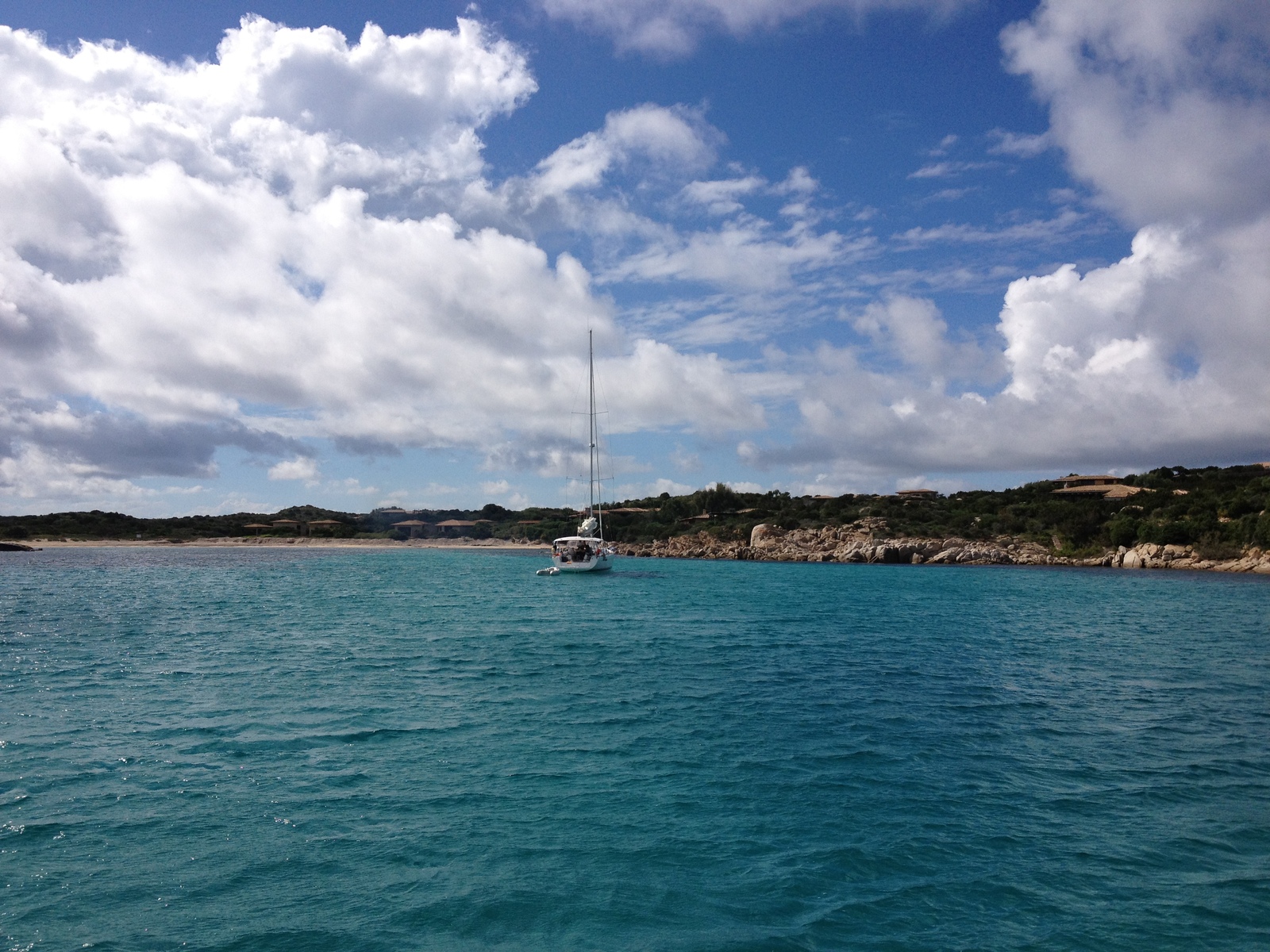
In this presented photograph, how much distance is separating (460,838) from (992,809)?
7.00 metres

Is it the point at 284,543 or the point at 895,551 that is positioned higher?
the point at 284,543

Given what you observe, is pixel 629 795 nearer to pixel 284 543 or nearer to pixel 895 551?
pixel 895 551

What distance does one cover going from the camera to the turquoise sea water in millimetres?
7250

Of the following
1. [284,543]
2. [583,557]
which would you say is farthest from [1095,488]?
[284,543]

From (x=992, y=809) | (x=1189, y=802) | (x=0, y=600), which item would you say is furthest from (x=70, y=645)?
(x=1189, y=802)

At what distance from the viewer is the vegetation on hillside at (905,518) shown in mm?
73562

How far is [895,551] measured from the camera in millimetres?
90438

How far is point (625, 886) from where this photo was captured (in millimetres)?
7910

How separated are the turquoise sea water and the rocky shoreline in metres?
53.3

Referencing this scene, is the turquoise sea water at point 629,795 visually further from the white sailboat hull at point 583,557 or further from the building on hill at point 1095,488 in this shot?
the building on hill at point 1095,488

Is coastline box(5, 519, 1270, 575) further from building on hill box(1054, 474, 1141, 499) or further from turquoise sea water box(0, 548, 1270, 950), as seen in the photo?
turquoise sea water box(0, 548, 1270, 950)

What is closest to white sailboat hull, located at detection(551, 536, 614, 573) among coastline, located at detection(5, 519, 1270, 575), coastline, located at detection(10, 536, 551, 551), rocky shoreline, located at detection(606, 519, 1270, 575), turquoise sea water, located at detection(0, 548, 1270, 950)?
turquoise sea water, located at detection(0, 548, 1270, 950)

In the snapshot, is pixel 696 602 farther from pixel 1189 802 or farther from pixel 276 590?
pixel 1189 802

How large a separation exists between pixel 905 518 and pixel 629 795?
10730cm
